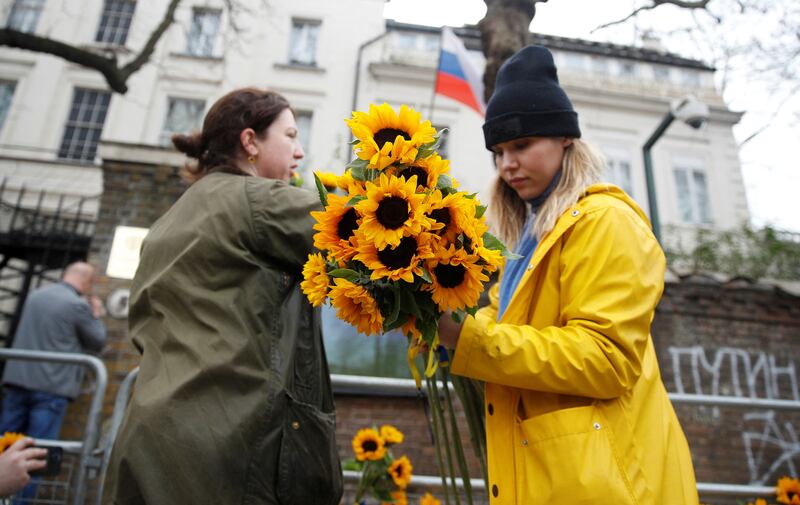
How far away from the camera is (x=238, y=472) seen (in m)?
1.31

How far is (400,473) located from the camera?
2957mm

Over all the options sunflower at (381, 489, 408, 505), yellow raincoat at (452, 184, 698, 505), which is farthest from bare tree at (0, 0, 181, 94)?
yellow raincoat at (452, 184, 698, 505)

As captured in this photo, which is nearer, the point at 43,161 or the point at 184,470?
the point at 184,470

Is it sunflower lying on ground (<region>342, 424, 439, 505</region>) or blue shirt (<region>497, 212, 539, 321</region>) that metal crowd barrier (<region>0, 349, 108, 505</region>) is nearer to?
sunflower lying on ground (<region>342, 424, 439, 505</region>)

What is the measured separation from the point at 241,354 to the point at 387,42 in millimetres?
16948

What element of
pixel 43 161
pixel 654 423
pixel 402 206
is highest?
pixel 43 161

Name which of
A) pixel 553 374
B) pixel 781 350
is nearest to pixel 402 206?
pixel 553 374

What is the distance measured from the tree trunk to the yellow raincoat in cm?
407

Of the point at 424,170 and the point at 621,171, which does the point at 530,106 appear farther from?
the point at 621,171

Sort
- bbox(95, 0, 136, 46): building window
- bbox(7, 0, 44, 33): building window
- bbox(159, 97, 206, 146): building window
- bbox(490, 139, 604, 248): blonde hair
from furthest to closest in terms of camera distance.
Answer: bbox(95, 0, 136, 46): building window < bbox(7, 0, 44, 33): building window < bbox(159, 97, 206, 146): building window < bbox(490, 139, 604, 248): blonde hair

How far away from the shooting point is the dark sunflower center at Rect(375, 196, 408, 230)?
1123 millimetres

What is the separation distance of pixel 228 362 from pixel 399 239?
25.0 inches

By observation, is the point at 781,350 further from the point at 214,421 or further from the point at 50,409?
the point at 50,409

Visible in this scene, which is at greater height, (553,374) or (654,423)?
(553,374)
